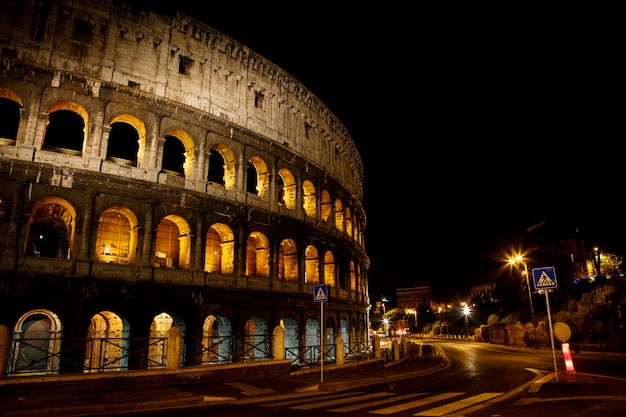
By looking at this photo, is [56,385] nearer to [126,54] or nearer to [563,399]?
[563,399]

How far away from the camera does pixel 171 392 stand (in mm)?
11039

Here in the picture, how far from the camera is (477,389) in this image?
1169 cm

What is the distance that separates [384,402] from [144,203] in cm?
1370

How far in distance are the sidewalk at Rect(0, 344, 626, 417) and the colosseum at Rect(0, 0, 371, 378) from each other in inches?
50.9

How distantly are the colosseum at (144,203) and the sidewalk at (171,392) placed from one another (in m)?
1.29

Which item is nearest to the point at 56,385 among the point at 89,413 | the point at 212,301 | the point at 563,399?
the point at 89,413

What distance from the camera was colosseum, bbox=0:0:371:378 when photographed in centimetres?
1631

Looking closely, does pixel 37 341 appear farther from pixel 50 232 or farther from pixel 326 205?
pixel 326 205

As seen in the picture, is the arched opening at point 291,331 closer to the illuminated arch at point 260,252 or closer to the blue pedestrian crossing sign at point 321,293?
the illuminated arch at point 260,252

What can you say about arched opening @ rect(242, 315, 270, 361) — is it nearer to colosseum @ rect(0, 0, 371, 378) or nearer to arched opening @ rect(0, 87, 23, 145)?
colosseum @ rect(0, 0, 371, 378)

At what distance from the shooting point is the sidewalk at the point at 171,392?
30.7ft

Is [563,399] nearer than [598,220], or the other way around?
[563,399]

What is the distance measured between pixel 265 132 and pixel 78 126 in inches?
472

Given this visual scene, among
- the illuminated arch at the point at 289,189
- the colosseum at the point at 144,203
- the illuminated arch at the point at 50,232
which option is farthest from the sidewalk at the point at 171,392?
the illuminated arch at the point at 289,189
